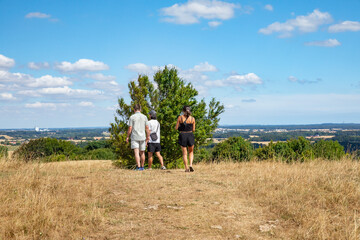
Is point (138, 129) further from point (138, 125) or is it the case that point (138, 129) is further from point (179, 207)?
point (179, 207)

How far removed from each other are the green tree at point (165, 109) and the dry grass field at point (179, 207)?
770 cm

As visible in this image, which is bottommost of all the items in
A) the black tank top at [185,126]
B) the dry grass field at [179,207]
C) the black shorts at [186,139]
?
the dry grass field at [179,207]

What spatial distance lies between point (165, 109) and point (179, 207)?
10500 millimetres

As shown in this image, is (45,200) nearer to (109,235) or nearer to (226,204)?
(109,235)

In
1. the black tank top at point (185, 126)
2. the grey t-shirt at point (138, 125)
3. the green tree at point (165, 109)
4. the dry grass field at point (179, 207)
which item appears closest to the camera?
the dry grass field at point (179, 207)

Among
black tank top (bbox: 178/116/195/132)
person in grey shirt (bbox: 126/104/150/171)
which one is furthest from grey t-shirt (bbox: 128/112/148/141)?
black tank top (bbox: 178/116/195/132)

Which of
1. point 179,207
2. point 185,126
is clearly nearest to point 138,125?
point 185,126

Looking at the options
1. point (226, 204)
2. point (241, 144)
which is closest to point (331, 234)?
point (226, 204)

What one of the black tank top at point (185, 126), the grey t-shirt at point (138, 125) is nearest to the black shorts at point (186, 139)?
the black tank top at point (185, 126)

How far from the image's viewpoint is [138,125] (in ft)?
34.8

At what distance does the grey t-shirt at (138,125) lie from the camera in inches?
416

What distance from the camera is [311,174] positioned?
9148 millimetres

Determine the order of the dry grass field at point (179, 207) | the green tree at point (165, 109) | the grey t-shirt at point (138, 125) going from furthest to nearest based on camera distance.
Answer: the green tree at point (165, 109), the grey t-shirt at point (138, 125), the dry grass field at point (179, 207)

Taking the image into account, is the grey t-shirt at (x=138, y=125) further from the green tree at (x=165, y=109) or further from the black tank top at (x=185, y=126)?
the green tree at (x=165, y=109)
